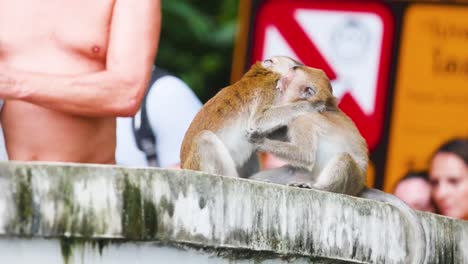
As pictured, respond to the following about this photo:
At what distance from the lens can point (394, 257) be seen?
2830mm

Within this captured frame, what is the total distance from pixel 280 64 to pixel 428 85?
2.44m

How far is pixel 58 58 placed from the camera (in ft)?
10.9

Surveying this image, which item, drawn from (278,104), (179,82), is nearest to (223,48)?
(179,82)

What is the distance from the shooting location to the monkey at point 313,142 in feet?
11.3

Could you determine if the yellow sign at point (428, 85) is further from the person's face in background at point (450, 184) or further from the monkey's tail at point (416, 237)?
the monkey's tail at point (416, 237)

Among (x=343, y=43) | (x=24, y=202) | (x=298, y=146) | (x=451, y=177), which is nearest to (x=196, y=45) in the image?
(x=343, y=43)

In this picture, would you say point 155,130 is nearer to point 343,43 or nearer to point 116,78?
point 116,78

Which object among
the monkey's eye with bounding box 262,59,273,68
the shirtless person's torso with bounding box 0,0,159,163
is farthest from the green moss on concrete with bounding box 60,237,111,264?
the monkey's eye with bounding box 262,59,273,68

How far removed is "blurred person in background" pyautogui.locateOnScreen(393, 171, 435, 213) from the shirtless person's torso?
2583 mm

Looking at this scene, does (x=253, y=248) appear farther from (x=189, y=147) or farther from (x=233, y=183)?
(x=189, y=147)

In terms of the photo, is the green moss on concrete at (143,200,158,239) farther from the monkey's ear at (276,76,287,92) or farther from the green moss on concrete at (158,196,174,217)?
the monkey's ear at (276,76,287,92)

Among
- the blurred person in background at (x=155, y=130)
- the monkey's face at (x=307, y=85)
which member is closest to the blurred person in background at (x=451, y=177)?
the blurred person in background at (x=155, y=130)

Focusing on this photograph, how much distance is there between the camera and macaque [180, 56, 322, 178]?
136 inches

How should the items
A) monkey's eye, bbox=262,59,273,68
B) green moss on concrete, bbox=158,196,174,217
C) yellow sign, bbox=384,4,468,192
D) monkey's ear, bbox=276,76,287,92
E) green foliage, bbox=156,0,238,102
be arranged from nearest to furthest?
1. green moss on concrete, bbox=158,196,174,217
2. monkey's ear, bbox=276,76,287,92
3. monkey's eye, bbox=262,59,273,68
4. yellow sign, bbox=384,4,468,192
5. green foliage, bbox=156,0,238,102
